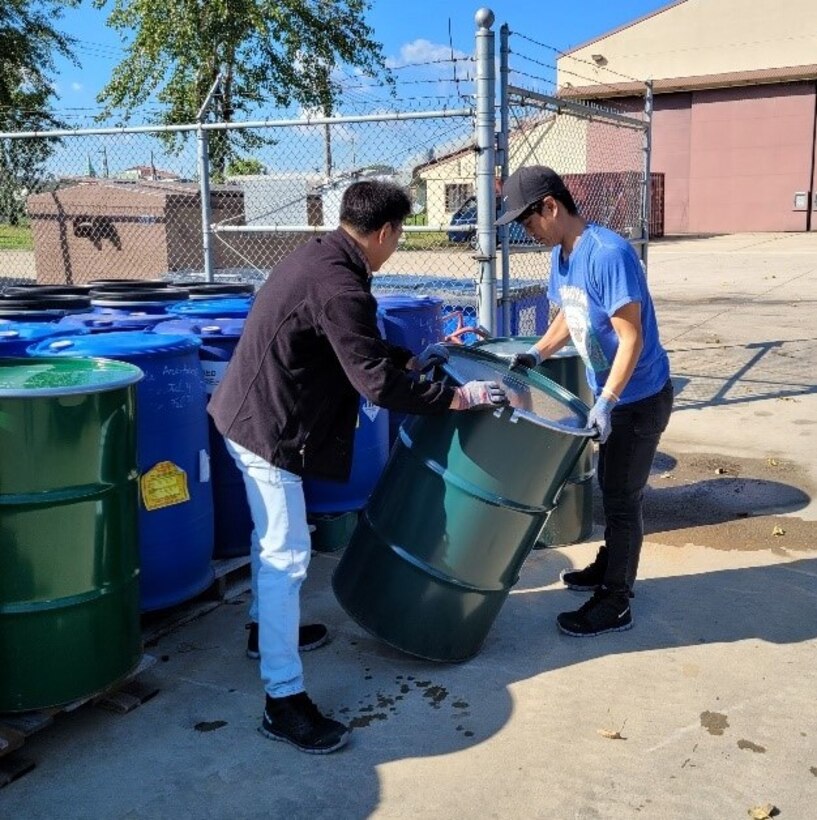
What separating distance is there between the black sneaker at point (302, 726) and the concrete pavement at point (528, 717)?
0.04 meters

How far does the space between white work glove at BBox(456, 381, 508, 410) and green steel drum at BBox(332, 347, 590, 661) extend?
10 centimetres

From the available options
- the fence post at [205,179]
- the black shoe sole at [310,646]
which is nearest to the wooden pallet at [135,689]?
the black shoe sole at [310,646]

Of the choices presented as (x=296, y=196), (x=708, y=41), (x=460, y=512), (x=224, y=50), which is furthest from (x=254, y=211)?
(x=708, y=41)

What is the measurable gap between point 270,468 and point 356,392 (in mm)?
390

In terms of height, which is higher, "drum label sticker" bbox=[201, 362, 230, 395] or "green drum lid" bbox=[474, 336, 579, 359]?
"green drum lid" bbox=[474, 336, 579, 359]

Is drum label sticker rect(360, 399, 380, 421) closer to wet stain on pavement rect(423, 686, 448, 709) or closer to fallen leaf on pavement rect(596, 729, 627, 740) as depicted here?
wet stain on pavement rect(423, 686, 448, 709)

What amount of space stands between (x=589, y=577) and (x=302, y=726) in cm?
175

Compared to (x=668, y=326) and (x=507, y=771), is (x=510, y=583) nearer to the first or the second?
(x=507, y=771)

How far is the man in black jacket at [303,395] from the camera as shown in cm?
294

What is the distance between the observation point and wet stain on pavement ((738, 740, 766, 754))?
3.06 meters

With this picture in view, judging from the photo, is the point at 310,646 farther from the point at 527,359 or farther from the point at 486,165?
the point at 486,165

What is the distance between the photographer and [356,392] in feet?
10.5

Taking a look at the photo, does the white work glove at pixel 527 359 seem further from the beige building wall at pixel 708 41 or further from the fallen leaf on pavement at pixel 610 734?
the beige building wall at pixel 708 41

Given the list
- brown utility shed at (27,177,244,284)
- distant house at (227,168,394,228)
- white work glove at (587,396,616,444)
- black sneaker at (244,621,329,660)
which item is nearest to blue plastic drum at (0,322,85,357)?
black sneaker at (244,621,329,660)
